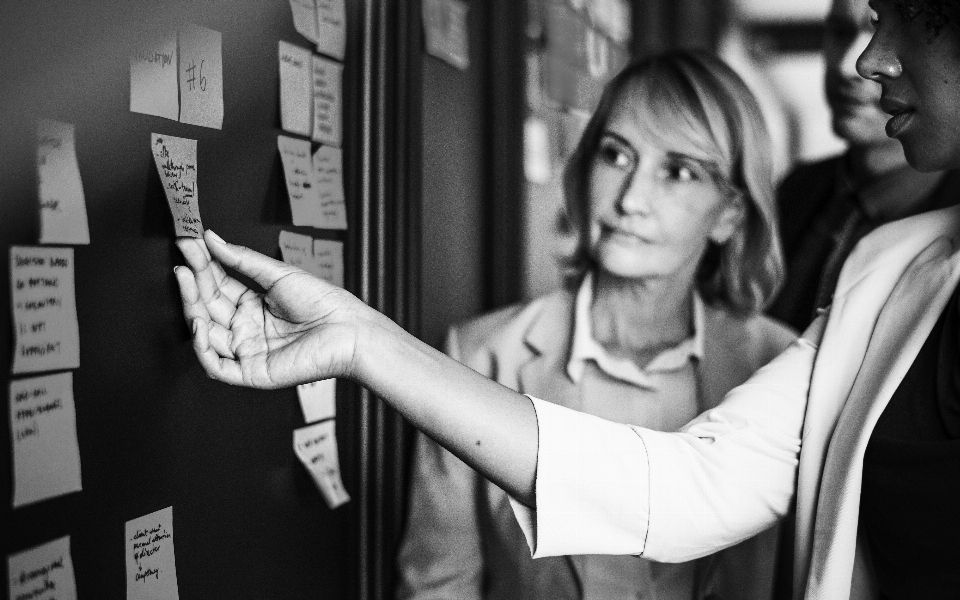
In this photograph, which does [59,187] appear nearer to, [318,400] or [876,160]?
[318,400]

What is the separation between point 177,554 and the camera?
118cm

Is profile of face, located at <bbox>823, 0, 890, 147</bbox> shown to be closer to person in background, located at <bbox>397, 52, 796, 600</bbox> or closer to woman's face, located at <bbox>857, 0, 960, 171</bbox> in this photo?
person in background, located at <bbox>397, 52, 796, 600</bbox>

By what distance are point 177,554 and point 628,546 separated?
1.85 ft

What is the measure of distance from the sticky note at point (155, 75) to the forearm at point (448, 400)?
362 millimetres

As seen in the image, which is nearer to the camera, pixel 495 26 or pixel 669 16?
pixel 495 26

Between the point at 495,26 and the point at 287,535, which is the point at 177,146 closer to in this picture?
the point at 287,535

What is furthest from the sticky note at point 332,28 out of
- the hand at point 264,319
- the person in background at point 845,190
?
the person in background at point 845,190

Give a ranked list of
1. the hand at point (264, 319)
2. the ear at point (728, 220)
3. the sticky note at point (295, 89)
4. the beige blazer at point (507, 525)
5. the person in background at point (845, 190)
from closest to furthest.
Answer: the hand at point (264, 319)
the sticky note at point (295, 89)
the beige blazer at point (507, 525)
the ear at point (728, 220)
the person in background at point (845, 190)

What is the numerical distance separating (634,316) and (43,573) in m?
1.29

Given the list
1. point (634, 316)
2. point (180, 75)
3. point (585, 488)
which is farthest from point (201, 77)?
point (634, 316)

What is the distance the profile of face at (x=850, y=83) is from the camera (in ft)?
7.64

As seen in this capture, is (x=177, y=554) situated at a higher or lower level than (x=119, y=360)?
lower

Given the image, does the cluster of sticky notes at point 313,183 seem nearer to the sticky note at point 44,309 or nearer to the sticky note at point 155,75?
the sticky note at point 155,75

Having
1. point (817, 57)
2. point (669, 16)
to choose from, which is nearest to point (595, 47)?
point (669, 16)
